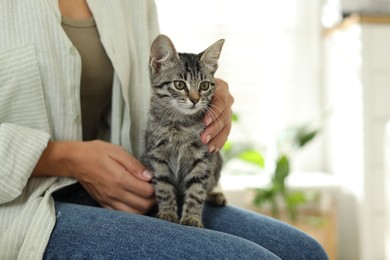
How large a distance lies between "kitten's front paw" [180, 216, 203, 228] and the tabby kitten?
0.02 metres

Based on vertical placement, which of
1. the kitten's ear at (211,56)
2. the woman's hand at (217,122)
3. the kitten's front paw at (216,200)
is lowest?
the kitten's front paw at (216,200)

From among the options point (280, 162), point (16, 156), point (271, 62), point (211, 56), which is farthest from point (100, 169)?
point (271, 62)

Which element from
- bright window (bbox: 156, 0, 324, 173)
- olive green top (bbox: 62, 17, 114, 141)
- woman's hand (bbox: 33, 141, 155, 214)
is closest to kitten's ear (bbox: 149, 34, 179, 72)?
olive green top (bbox: 62, 17, 114, 141)

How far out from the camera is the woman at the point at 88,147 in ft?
3.18

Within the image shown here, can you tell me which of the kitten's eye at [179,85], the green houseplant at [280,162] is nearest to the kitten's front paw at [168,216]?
the kitten's eye at [179,85]

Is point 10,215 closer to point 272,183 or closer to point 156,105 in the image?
point 156,105

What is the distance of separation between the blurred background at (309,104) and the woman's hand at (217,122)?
44.8 inches

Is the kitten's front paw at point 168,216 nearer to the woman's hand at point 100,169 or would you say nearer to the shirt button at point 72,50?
the woman's hand at point 100,169

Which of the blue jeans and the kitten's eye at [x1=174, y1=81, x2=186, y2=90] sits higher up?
the kitten's eye at [x1=174, y1=81, x2=186, y2=90]

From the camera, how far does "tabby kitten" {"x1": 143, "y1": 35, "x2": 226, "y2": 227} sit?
1244 mm

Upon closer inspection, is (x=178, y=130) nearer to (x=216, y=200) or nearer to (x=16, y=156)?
(x=216, y=200)

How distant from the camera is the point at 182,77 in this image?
127 centimetres

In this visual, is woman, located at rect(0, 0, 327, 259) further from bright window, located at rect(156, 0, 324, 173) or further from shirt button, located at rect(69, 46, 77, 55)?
bright window, located at rect(156, 0, 324, 173)

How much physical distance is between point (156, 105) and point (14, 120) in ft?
1.18
